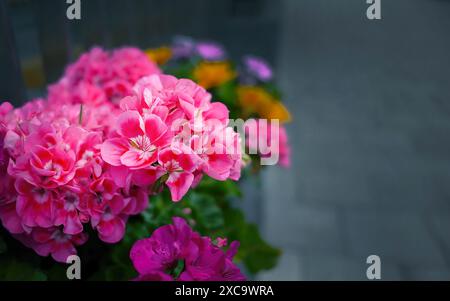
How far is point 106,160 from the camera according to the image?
0.53 m

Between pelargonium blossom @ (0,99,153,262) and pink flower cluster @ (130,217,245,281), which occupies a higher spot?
pelargonium blossom @ (0,99,153,262)

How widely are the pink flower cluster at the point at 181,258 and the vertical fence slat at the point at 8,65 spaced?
1.57 feet

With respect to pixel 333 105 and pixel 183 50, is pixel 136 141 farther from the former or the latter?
pixel 333 105

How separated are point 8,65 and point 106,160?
42cm

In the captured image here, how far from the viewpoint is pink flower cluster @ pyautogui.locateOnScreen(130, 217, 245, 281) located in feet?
1.74

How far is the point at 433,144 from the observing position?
2732mm

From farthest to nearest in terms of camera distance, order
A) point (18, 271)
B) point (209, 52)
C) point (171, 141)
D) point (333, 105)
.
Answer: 1. point (333, 105)
2. point (209, 52)
3. point (18, 271)
4. point (171, 141)

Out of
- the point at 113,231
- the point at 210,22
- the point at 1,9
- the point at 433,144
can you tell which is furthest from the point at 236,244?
the point at 210,22

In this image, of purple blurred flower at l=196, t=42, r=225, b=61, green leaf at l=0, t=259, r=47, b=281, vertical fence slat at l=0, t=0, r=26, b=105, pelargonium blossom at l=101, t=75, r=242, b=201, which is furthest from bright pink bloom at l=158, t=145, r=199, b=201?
purple blurred flower at l=196, t=42, r=225, b=61

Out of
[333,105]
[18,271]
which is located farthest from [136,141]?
[333,105]

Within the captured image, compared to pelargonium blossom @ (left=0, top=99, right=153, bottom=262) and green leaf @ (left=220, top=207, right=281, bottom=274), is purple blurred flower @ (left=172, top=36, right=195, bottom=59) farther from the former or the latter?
pelargonium blossom @ (left=0, top=99, right=153, bottom=262)

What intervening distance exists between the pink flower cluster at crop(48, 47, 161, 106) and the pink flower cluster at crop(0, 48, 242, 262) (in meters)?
0.16

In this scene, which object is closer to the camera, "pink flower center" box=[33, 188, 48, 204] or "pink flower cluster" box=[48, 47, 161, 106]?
"pink flower center" box=[33, 188, 48, 204]

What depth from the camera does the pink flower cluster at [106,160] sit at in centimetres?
53
